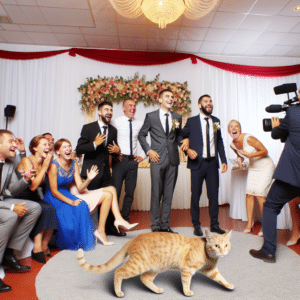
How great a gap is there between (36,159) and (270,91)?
18.8 ft

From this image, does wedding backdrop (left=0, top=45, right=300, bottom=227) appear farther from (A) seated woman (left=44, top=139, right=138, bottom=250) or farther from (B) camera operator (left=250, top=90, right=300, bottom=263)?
(B) camera operator (left=250, top=90, right=300, bottom=263)

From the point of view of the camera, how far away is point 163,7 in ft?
10.7

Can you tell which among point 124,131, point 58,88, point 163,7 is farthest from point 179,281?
point 58,88

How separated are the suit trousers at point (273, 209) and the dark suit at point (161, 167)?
1.15 meters

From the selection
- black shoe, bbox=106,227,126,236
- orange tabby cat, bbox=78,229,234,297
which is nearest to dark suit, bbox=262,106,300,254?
orange tabby cat, bbox=78,229,234,297

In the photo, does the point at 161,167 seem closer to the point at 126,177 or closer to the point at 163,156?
the point at 163,156

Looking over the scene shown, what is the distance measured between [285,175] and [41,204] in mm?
2262

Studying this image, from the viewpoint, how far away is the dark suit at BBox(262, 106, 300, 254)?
2.06 m

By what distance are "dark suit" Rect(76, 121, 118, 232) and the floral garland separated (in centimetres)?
230

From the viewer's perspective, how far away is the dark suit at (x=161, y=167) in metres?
3.01

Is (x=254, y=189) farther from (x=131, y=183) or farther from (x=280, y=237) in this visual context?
(x=131, y=183)

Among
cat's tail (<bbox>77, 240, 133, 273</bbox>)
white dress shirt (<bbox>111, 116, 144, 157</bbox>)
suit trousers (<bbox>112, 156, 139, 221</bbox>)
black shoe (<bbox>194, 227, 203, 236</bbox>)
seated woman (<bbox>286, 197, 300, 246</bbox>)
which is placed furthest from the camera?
white dress shirt (<bbox>111, 116, 144, 157</bbox>)

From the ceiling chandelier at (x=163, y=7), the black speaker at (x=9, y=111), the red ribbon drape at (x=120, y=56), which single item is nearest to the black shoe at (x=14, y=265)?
the ceiling chandelier at (x=163, y=7)

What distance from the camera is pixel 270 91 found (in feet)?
20.1
